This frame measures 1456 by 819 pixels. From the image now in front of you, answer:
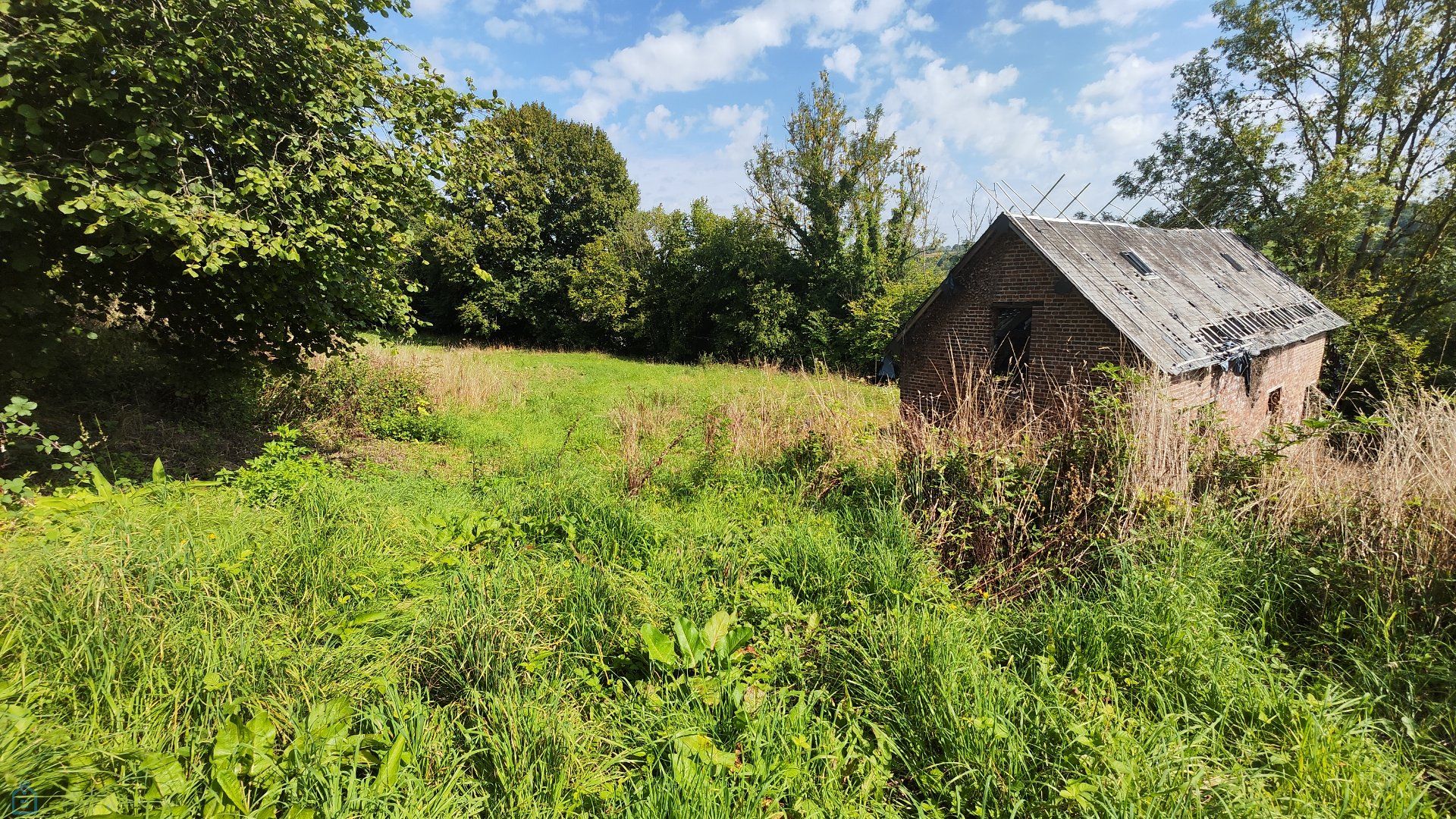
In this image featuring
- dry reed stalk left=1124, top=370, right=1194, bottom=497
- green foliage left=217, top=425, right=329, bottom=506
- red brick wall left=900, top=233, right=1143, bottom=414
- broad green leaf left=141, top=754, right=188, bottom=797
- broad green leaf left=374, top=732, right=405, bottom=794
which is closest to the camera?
broad green leaf left=141, top=754, right=188, bottom=797

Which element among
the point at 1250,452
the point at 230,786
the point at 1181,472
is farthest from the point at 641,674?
the point at 1250,452

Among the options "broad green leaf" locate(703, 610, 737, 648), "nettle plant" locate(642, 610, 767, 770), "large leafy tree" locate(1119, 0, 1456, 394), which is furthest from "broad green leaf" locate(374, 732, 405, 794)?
"large leafy tree" locate(1119, 0, 1456, 394)

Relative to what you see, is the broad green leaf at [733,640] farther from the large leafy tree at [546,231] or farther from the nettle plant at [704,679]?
the large leafy tree at [546,231]

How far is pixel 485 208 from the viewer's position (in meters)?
5.91

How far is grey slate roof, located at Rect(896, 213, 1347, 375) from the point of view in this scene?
879cm

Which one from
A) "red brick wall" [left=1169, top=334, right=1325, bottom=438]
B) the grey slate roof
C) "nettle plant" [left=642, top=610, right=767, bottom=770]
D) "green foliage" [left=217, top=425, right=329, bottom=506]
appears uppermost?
the grey slate roof

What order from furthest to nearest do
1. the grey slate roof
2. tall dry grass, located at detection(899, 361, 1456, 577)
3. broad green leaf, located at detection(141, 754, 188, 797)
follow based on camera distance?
the grey slate roof < tall dry grass, located at detection(899, 361, 1456, 577) < broad green leaf, located at detection(141, 754, 188, 797)

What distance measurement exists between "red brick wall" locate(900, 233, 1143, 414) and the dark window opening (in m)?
0.13

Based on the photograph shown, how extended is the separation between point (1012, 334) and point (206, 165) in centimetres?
1202

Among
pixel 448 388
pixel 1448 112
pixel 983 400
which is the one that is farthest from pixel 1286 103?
pixel 448 388

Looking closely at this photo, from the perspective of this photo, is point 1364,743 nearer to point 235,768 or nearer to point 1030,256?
point 235,768

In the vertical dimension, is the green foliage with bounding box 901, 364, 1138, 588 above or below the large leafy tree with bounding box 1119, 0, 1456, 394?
below

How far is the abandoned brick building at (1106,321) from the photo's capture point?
354 inches

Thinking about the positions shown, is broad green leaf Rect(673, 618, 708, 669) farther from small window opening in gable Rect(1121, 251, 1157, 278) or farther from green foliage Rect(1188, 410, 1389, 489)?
small window opening in gable Rect(1121, 251, 1157, 278)
